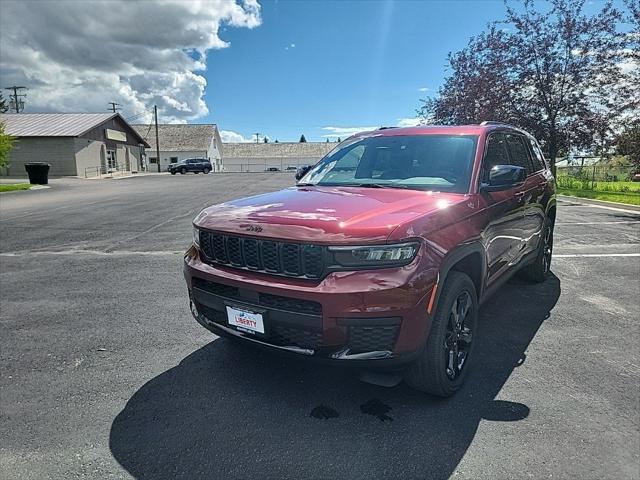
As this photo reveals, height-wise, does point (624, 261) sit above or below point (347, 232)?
below

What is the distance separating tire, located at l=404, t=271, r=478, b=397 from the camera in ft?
9.15

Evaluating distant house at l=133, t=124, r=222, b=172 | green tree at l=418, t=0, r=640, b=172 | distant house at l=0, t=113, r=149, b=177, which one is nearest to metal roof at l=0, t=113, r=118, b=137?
distant house at l=0, t=113, r=149, b=177

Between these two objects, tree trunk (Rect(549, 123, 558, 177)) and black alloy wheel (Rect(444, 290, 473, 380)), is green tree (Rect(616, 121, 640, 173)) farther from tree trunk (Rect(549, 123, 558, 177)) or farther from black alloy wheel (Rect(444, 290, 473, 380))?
black alloy wheel (Rect(444, 290, 473, 380))

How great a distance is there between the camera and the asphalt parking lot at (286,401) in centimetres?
242

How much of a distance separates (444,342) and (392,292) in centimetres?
66

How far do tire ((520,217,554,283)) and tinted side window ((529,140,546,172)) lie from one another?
690mm

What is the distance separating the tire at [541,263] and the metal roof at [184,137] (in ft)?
212

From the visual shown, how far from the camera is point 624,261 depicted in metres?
6.90

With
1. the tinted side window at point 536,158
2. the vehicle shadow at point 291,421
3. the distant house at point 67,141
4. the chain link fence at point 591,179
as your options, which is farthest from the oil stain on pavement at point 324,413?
the distant house at point 67,141

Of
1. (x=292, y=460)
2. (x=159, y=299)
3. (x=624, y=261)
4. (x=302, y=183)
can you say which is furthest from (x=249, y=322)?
(x=624, y=261)

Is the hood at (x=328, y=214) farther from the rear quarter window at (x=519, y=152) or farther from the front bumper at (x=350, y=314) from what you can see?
the rear quarter window at (x=519, y=152)

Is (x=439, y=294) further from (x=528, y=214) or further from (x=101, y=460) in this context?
(x=528, y=214)

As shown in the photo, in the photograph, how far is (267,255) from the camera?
278cm

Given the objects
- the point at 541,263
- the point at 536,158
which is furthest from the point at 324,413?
the point at 536,158
